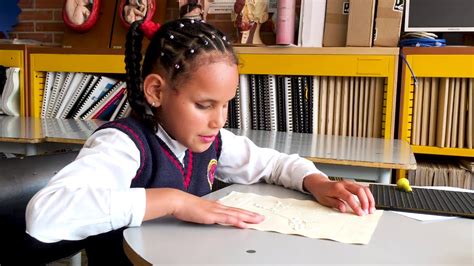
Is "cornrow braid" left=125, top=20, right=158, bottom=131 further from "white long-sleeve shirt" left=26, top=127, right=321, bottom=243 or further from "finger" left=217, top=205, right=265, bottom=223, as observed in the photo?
"finger" left=217, top=205, right=265, bottom=223

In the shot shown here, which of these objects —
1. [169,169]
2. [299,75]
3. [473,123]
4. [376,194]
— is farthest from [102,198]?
[473,123]

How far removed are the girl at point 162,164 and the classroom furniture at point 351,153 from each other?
0.44 meters

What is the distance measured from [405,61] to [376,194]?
1.21 m

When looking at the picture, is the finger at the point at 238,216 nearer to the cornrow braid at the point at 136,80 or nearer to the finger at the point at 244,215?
the finger at the point at 244,215

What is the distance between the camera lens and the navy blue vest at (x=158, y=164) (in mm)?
958

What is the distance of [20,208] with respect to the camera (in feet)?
3.33

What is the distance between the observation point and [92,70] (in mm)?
2537

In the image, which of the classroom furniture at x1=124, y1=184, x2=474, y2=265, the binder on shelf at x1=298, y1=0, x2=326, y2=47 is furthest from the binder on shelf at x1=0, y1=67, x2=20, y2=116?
the classroom furniture at x1=124, y1=184, x2=474, y2=265

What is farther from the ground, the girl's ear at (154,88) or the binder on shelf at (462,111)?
the girl's ear at (154,88)

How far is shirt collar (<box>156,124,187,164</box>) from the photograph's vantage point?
100 centimetres

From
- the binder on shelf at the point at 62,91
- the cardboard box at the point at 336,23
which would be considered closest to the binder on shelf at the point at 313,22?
the cardboard box at the point at 336,23

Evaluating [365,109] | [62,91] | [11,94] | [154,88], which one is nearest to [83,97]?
[62,91]

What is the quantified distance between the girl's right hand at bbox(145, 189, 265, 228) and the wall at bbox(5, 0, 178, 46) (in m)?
2.45

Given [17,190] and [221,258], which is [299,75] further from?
[221,258]
